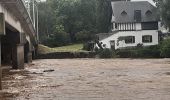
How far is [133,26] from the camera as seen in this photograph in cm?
9250

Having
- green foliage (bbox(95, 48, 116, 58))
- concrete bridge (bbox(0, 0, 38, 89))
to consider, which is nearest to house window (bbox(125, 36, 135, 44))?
green foliage (bbox(95, 48, 116, 58))

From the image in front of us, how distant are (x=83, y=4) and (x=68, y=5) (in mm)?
3575

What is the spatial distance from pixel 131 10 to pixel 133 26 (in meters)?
3.27

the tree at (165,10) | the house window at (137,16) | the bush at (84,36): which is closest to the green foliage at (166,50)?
the tree at (165,10)

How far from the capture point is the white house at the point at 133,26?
89188mm

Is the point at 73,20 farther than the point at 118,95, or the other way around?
the point at 73,20

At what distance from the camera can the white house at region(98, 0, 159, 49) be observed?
89.2 m

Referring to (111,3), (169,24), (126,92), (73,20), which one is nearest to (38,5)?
(73,20)

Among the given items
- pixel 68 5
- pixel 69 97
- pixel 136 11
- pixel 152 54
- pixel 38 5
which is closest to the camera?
pixel 69 97

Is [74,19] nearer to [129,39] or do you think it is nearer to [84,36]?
[84,36]

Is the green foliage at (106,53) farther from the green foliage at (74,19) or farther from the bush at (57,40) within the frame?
the bush at (57,40)

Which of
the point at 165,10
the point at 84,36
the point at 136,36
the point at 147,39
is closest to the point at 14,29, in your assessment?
the point at 165,10

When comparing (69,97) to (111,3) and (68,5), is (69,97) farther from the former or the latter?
(68,5)

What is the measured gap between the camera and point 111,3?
95000mm
